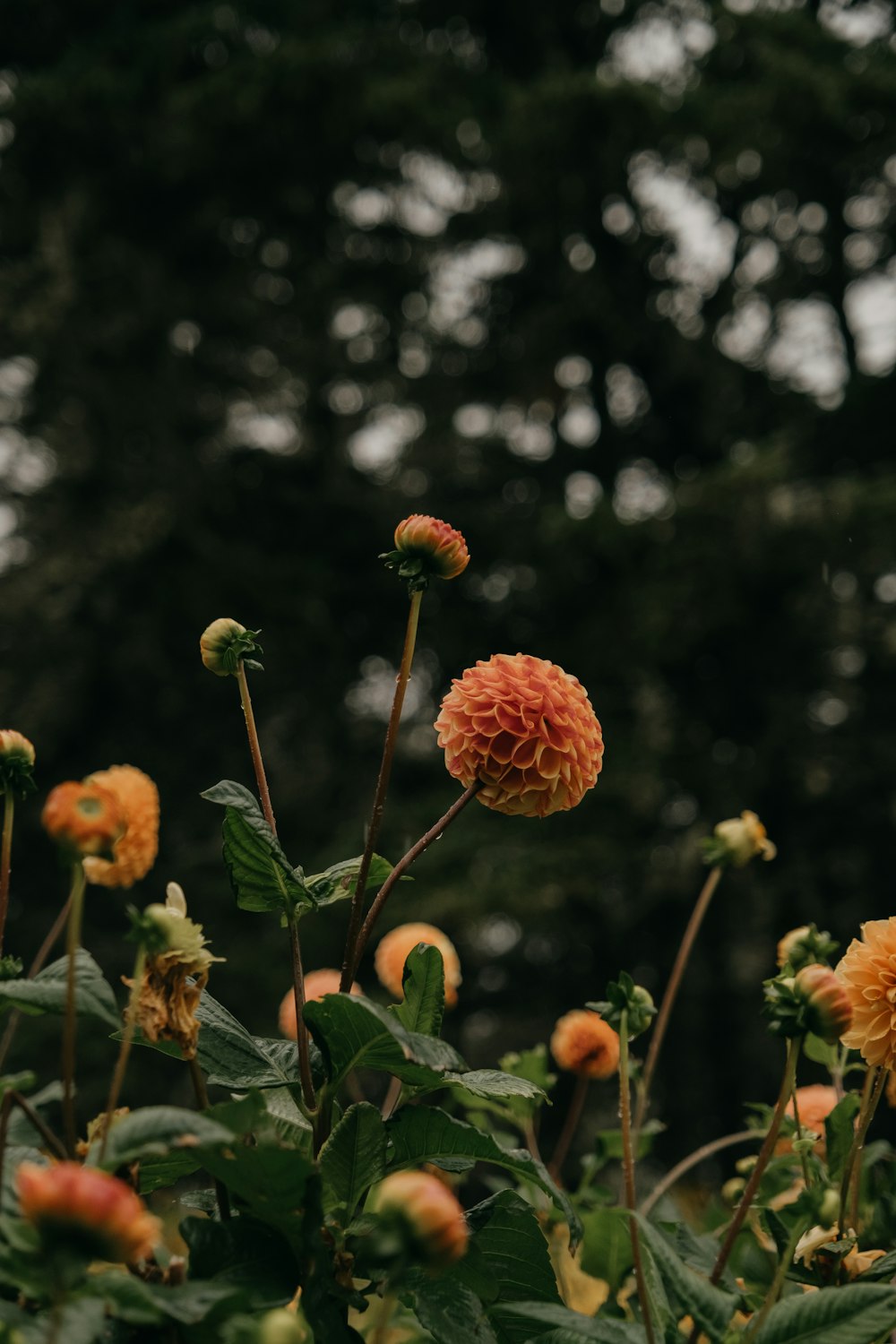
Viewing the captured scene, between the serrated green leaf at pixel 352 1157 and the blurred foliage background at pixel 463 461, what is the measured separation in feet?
9.91

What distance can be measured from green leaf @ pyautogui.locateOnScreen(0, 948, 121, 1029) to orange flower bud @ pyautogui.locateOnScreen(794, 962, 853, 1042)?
267 mm

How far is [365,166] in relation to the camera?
4957 millimetres

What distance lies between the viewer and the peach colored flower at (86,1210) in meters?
0.32

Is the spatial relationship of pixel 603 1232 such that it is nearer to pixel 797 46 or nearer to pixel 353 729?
pixel 353 729

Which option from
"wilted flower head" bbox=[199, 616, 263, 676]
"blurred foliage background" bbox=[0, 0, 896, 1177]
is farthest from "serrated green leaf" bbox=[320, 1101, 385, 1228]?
"blurred foliage background" bbox=[0, 0, 896, 1177]

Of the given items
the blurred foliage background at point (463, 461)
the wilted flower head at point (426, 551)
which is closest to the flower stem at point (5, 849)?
the wilted flower head at point (426, 551)

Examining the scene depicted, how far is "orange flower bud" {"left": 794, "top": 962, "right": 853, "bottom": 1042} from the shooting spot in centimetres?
48

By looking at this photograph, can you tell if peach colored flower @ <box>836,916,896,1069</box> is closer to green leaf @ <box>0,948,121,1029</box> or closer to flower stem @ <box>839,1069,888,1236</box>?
flower stem @ <box>839,1069,888,1236</box>

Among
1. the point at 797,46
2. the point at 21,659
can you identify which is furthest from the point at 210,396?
the point at 797,46

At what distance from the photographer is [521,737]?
1.96ft

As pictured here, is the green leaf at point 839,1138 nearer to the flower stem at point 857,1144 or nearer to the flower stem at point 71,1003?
the flower stem at point 857,1144

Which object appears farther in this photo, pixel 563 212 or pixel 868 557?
pixel 563 212

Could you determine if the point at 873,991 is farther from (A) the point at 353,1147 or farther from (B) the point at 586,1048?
(B) the point at 586,1048

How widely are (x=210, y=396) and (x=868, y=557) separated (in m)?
2.76
